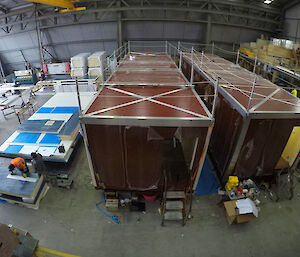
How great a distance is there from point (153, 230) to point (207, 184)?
3.19m

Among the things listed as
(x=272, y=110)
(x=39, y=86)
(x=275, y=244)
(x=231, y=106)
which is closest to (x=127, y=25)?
(x=39, y=86)

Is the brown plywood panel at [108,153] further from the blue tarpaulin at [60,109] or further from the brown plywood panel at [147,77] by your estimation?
the blue tarpaulin at [60,109]

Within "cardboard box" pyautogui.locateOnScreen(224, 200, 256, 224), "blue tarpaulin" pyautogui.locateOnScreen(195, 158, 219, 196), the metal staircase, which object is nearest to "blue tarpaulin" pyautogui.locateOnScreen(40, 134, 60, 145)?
the metal staircase

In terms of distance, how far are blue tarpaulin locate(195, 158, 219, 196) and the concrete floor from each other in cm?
28

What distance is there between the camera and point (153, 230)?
6.58 metres

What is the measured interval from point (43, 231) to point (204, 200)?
612 centimetres

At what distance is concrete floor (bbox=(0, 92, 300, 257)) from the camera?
6.04 meters

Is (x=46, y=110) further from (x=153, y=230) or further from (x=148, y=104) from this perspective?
(x=153, y=230)

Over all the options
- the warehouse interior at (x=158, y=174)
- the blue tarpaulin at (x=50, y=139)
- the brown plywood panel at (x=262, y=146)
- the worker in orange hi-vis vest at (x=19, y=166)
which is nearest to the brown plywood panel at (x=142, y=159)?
the warehouse interior at (x=158, y=174)

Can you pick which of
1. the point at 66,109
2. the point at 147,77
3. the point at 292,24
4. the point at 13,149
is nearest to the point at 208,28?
the point at 292,24

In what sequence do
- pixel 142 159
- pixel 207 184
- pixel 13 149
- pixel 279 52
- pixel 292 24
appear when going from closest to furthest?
pixel 142 159
pixel 207 184
pixel 13 149
pixel 279 52
pixel 292 24

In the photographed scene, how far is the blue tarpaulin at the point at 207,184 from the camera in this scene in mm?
7973

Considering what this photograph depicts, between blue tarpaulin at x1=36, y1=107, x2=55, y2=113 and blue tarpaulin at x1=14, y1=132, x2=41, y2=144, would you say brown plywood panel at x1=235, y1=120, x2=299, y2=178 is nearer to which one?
blue tarpaulin at x1=14, y1=132, x2=41, y2=144

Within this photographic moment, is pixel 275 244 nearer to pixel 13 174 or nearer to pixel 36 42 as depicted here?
pixel 13 174
